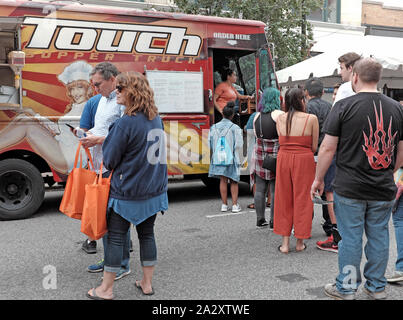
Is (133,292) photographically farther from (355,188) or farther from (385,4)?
(385,4)

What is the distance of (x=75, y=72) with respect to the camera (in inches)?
273

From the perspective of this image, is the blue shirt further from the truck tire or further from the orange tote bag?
the truck tire

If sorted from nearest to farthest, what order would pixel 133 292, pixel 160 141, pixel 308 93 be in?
pixel 160 141 < pixel 133 292 < pixel 308 93

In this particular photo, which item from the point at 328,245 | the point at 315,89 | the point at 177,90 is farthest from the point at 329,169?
the point at 177,90

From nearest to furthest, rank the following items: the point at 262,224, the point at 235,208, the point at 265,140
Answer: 1. the point at 265,140
2. the point at 262,224
3. the point at 235,208

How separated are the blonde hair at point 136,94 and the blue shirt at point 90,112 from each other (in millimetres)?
1158

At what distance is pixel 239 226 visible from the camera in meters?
6.26

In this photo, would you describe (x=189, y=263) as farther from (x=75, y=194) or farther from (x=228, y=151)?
(x=228, y=151)

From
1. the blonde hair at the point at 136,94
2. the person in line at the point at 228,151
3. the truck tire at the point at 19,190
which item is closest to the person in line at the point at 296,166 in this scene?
the blonde hair at the point at 136,94

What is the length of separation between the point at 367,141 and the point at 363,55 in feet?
18.6

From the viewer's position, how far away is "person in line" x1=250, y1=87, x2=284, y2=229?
5594mm

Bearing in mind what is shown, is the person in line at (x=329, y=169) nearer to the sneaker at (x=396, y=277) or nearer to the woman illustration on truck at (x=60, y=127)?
the sneaker at (x=396, y=277)

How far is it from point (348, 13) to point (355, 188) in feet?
63.9
